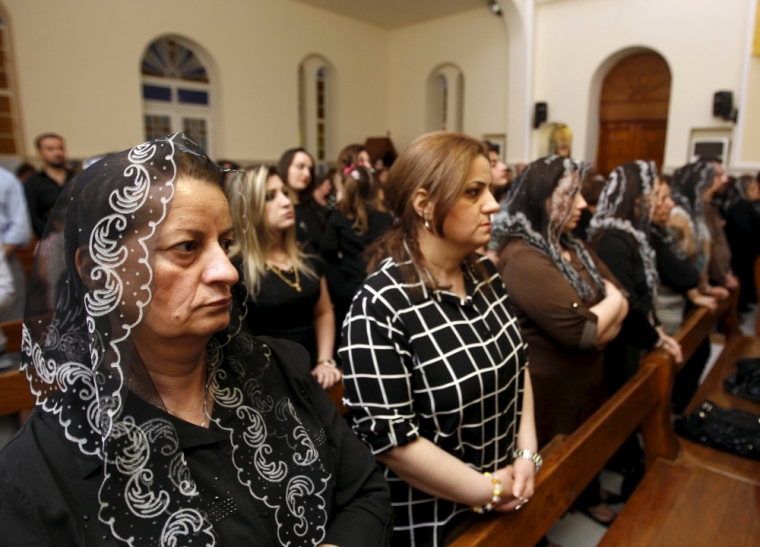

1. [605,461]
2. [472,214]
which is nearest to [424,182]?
[472,214]

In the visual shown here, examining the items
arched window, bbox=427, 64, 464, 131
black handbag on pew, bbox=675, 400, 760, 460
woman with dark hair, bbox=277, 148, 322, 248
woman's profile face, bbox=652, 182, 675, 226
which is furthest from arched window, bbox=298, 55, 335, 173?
black handbag on pew, bbox=675, 400, 760, 460

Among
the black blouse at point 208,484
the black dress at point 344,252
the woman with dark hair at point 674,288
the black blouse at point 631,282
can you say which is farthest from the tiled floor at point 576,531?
the black dress at point 344,252

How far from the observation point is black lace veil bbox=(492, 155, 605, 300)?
216cm

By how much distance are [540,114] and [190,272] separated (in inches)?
433

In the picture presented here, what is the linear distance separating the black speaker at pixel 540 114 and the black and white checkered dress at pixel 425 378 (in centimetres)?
1020

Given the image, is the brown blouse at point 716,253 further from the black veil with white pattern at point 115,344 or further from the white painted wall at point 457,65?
the white painted wall at point 457,65

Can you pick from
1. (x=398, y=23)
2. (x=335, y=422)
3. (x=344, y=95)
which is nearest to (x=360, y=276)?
(x=335, y=422)

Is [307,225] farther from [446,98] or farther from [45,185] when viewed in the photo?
[446,98]

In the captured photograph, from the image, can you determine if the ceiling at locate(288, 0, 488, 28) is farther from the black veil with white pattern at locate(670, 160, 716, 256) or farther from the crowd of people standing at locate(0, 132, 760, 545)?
the crowd of people standing at locate(0, 132, 760, 545)

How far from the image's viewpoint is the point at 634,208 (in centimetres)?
287

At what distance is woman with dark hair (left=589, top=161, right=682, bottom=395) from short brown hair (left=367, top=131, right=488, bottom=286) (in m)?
1.34

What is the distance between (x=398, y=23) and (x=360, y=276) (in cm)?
1085

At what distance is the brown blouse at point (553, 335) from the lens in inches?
77.8

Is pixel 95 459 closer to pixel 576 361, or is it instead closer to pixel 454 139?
pixel 454 139
